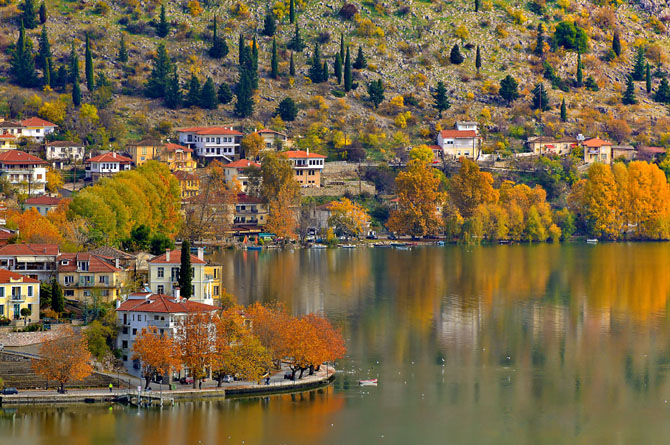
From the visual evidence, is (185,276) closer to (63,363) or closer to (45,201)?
(63,363)

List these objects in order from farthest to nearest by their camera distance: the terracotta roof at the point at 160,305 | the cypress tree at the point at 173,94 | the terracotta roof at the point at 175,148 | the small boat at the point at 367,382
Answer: the cypress tree at the point at 173,94
the terracotta roof at the point at 175,148
the small boat at the point at 367,382
the terracotta roof at the point at 160,305

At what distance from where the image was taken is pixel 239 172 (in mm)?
121438

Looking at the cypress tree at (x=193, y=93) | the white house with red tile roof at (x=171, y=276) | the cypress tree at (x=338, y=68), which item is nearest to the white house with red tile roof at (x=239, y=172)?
the cypress tree at (x=193, y=93)

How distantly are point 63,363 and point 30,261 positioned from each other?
12.0m

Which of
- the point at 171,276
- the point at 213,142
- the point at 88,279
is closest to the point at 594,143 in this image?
the point at 213,142

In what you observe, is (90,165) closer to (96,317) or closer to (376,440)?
(96,317)

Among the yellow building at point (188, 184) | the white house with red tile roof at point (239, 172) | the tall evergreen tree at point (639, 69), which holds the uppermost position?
the tall evergreen tree at point (639, 69)

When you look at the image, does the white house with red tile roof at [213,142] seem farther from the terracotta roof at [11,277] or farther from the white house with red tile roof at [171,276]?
the terracotta roof at [11,277]

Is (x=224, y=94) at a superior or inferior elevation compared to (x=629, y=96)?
inferior

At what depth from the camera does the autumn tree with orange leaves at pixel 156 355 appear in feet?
177

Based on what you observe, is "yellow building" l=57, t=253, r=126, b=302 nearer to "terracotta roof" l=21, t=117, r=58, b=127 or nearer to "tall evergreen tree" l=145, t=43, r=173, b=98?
"terracotta roof" l=21, t=117, r=58, b=127

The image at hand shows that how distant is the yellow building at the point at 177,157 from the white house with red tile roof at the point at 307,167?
797 cm

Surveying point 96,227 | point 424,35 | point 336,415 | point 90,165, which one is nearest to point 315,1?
point 424,35

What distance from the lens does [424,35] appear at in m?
151
